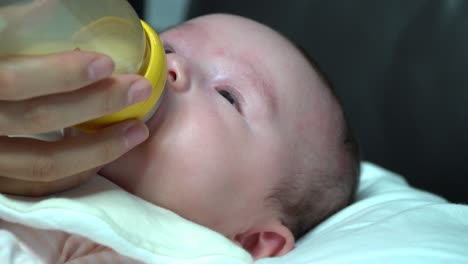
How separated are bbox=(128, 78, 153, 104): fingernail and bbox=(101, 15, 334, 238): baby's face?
0.17 m

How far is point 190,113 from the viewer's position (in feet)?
3.26

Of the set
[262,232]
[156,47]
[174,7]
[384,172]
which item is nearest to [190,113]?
[156,47]

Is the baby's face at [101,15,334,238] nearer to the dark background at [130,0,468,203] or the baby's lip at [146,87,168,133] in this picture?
the baby's lip at [146,87,168,133]

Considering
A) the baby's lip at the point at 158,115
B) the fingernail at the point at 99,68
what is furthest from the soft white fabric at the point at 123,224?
the fingernail at the point at 99,68

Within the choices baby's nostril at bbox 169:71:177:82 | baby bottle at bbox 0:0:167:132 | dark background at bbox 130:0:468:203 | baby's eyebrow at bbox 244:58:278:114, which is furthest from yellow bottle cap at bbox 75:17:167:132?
dark background at bbox 130:0:468:203

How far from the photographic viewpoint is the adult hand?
708 mm

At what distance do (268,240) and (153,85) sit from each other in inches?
15.0

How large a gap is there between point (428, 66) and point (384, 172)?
27 centimetres

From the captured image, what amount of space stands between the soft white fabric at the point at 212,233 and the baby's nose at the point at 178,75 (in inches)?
6.9

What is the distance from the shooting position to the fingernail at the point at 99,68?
0.71 meters

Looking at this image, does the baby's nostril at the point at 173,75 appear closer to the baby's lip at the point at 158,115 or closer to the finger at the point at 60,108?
the baby's lip at the point at 158,115

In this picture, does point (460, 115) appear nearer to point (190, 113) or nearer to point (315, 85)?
point (315, 85)

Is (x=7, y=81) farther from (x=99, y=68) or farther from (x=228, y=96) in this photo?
(x=228, y=96)

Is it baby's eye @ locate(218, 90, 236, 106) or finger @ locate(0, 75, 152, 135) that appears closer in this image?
finger @ locate(0, 75, 152, 135)
